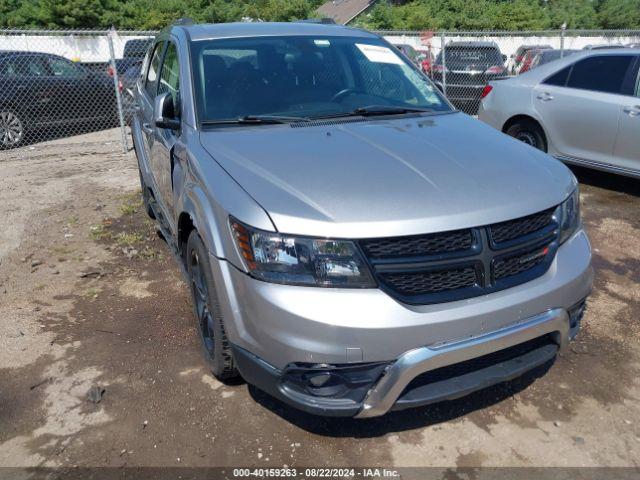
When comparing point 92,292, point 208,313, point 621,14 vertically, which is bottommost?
point 92,292

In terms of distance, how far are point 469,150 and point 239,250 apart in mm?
1343

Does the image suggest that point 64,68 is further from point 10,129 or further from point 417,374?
point 417,374

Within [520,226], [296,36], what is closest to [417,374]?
[520,226]

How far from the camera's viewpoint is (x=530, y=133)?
23.5ft

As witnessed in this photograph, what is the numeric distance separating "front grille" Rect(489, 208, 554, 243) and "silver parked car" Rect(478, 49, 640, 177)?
4.14 metres

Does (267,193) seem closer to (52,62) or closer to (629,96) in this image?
(629,96)

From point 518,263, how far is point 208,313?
1599 mm

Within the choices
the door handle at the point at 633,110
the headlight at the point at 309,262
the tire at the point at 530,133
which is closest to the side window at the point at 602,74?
the door handle at the point at 633,110

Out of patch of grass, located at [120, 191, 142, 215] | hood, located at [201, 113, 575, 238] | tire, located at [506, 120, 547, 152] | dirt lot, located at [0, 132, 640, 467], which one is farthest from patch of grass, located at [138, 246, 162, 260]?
tire, located at [506, 120, 547, 152]

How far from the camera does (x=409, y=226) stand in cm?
232

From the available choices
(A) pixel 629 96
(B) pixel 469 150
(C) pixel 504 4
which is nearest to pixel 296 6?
(C) pixel 504 4

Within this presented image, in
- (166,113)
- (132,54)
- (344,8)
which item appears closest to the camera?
(166,113)

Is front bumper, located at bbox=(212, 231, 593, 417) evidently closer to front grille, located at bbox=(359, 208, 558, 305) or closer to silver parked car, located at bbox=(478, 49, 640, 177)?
front grille, located at bbox=(359, 208, 558, 305)

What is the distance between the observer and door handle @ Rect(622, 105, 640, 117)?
6.00 metres
